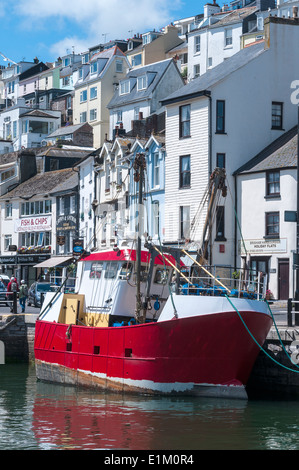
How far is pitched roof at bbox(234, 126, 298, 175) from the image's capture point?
1859 inches

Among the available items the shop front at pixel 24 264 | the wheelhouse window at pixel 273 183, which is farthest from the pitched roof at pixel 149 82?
the wheelhouse window at pixel 273 183

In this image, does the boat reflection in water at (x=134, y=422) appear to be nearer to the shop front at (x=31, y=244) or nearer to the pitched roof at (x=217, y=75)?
the pitched roof at (x=217, y=75)

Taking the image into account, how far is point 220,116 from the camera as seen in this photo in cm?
5081

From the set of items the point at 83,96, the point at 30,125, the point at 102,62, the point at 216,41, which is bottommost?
the point at 30,125

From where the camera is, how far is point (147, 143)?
55281mm

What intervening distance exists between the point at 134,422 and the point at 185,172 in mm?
31018

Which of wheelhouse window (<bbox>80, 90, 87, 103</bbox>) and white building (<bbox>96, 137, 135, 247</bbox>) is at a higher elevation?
wheelhouse window (<bbox>80, 90, 87, 103</bbox>)

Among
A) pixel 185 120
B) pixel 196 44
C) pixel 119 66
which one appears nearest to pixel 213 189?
pixel 185 120

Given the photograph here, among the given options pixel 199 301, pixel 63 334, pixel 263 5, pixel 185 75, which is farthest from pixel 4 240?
pixel 199 301

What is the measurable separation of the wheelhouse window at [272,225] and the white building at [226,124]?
2519 millimetres

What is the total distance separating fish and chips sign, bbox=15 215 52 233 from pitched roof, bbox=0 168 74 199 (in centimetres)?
195

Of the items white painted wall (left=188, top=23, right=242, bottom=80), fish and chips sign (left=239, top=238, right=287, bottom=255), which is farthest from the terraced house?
fish and chips sign (left=239, top=238, right=287, bottom=255)

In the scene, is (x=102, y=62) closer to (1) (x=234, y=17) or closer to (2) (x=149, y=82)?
(1) (x=234, y=17)

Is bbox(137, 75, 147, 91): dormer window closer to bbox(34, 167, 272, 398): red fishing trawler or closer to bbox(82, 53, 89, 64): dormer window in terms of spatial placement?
bbox(82, 53, 89, 64): dormer window
